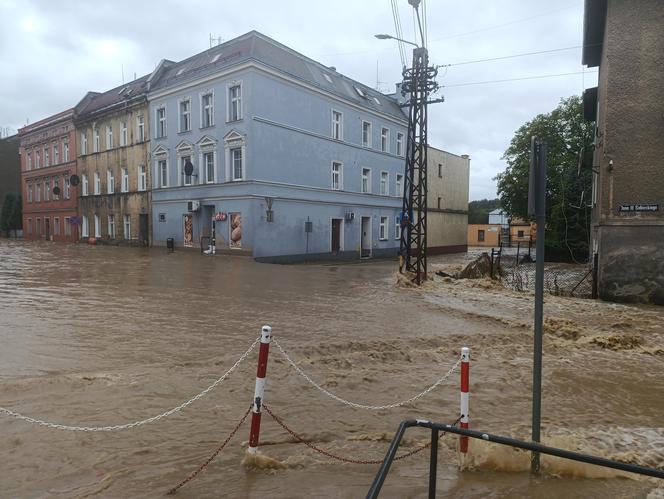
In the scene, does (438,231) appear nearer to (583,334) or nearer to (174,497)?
(583,334)

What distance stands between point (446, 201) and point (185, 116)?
22673mm

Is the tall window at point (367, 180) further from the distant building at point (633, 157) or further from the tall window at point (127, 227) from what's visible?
the distant building at point (633, 157)

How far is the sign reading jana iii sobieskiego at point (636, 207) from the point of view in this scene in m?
13.8

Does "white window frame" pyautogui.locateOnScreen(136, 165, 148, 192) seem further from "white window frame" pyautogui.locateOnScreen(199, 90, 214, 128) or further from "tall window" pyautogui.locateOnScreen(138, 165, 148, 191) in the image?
"white window frame" pyautogui.locateOnScreen(199, 90, 214, 128)

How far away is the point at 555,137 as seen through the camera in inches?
1567

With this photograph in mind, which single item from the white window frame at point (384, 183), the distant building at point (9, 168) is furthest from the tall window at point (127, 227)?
the distant building at point (9, 168)

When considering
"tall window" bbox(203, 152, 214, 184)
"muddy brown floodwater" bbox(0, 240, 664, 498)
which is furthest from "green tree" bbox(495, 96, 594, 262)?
"muddy brown floodwater" bbox(0, 240, 664, 498)

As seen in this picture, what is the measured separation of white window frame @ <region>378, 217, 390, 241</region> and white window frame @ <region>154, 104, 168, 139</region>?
15.8 metres

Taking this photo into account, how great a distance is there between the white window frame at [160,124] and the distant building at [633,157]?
24.4m

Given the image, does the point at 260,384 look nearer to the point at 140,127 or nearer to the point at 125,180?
Result: the point at 140,127

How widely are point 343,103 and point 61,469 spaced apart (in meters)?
29.4

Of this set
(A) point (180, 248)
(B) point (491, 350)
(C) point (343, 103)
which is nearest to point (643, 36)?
(B) point (491, 350)

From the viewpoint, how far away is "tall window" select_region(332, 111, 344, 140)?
30.3 m

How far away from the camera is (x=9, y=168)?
226ft
